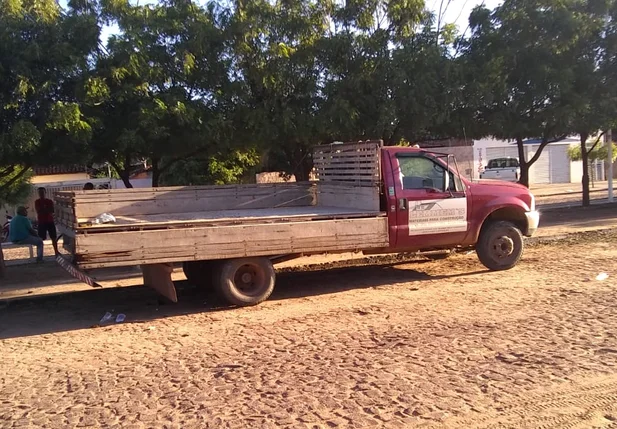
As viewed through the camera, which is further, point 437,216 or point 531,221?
point 531,221

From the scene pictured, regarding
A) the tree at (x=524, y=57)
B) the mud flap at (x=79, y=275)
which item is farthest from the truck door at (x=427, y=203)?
the tree at (x=524, y=57)

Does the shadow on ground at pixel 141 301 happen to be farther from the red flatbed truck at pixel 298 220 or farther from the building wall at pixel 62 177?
the building wall at pixel 62 177

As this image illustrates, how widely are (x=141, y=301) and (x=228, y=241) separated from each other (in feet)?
7.24

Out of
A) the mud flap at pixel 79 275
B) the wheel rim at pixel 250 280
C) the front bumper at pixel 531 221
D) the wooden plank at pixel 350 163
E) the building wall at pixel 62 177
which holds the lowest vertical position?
the wheel rim at pixel 250 280

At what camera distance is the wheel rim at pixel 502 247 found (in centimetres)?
1010

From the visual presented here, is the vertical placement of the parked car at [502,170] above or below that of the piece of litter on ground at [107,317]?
above

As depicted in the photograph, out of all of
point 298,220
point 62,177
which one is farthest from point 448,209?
point 62,177

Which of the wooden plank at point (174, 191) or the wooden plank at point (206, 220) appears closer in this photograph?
the wooden plank at point (206, 220)

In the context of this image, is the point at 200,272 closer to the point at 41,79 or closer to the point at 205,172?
the point at 41,79

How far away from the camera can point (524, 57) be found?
15.9 metres

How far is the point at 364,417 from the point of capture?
4598mm

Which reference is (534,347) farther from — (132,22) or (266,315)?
(132,22)

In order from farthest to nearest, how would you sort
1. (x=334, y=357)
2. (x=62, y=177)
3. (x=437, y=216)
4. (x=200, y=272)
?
1. (x=62, y=177)
2. (x=437, y=216)
3. (x=200, y=272)
4. (x=334, y=357)

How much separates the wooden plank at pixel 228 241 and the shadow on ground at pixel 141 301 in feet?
3.24
